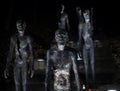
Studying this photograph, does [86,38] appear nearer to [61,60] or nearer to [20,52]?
[20,52]

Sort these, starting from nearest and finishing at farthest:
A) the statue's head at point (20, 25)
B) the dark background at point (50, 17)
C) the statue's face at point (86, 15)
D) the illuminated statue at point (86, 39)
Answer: the statue's head at point (20, 25) → the statue's face at point (86, 15) → the illuminated statue at point (86, 39) → the dark background at point (50, 17)

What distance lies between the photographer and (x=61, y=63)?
7664 mm

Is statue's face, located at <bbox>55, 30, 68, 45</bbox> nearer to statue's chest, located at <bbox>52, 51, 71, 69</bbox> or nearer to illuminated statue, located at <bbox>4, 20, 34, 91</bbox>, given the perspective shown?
statue's chest, located at <bbox>52, 51, 71, 69</bbox>

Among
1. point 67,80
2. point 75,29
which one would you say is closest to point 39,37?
point 75,29

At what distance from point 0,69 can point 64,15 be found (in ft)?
10.2

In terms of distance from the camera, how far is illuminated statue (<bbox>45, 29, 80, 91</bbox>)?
25.0 feet

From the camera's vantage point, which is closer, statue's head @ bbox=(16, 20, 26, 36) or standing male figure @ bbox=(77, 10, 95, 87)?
statue's head @ bbox=(16, 20, 26, 36)

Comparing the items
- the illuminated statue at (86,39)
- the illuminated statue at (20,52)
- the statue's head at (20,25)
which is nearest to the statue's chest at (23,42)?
the illuminated statue at (20,52)

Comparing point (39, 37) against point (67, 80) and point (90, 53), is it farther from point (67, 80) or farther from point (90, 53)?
point (67, 80)

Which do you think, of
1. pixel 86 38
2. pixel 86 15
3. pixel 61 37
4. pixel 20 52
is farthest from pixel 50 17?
pixel 61 37

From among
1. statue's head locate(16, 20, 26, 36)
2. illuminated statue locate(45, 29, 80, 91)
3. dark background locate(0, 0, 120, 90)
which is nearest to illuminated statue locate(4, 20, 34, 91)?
statue's head locate(16, 20, 26, 36)

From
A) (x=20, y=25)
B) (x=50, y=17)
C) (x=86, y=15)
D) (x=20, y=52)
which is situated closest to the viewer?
(x=20, y=25)

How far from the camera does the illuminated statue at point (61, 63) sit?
7.63 meters

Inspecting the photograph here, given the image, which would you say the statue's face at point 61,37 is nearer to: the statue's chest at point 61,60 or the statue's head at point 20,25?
the statue's chest at point 61,60
